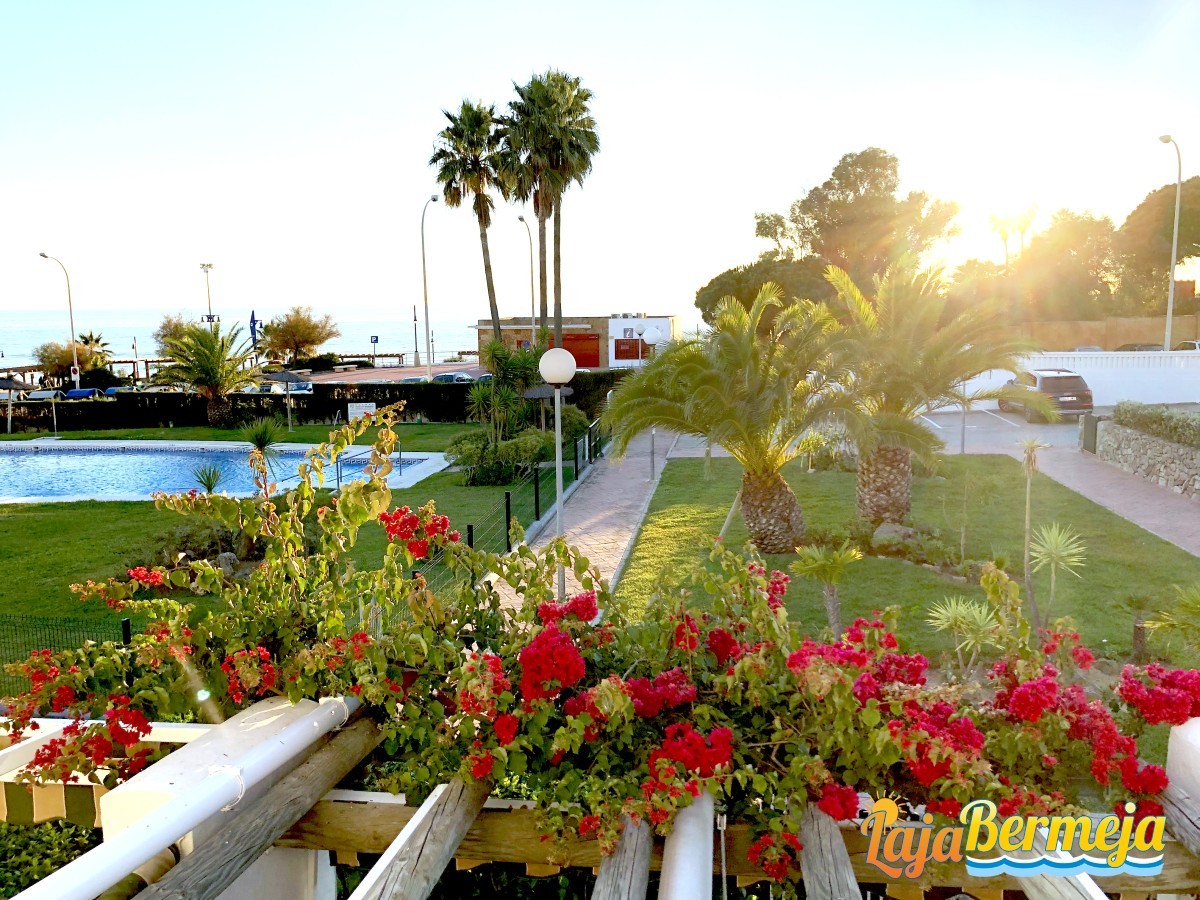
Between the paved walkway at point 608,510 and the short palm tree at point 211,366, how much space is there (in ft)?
51.0

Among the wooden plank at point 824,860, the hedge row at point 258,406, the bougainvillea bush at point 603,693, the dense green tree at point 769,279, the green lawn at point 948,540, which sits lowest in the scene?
the green lawn at point 948,540

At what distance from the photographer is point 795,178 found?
4834 centimetres

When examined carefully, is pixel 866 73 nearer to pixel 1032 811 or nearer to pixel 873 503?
pixel 873 503

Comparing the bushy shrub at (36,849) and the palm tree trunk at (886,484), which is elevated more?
the palm tree trunk at (886,484)

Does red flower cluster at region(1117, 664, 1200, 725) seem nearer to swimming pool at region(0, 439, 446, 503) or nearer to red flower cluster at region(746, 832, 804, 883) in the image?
red flower cluster at region(746, 832, 804, 883)

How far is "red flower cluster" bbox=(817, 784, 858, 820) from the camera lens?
241 cm

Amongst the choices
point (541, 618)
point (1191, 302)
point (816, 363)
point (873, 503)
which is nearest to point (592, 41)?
point (816, 363)

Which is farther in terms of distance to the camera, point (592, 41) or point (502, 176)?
point (502, 176)

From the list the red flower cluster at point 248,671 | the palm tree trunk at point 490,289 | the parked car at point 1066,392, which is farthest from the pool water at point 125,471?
the parked car at point 1066,392

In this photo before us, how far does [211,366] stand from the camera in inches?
1197

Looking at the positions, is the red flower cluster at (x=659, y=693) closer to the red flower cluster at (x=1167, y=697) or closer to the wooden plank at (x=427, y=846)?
the wooden plank at (x=427, y=846)

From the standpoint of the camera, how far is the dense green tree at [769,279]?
1705 inches

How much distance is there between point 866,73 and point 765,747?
15.1 metres

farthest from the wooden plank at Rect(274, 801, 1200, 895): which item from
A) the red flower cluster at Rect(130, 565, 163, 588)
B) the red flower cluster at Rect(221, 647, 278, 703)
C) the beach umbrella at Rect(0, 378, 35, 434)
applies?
the beach umbrella at Rect(0, 378, 35, 434)
